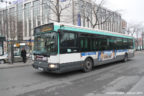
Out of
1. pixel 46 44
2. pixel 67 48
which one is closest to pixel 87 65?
pixel 67 48

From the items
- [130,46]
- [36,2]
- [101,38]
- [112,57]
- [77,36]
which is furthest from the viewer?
[36,2]

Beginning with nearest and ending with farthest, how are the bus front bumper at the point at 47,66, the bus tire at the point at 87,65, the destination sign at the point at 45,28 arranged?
1. the bus front bumper at the point at 47,66
2. the destination sign at the point at 45,28
3. the bus tire at the point at 87,65

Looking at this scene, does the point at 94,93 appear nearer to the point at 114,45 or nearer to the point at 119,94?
the point at 119,94

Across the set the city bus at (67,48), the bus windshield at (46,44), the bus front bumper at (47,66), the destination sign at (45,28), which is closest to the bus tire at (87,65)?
the city bus at (67,48)

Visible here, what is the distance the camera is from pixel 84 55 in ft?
24.0

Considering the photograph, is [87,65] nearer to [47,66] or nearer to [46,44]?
[47,66]

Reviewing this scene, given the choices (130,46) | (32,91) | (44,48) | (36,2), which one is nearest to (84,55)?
(44,48)

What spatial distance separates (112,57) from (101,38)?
2500mm

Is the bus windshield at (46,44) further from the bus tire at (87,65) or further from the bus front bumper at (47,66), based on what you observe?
the bus tire at (87,65)

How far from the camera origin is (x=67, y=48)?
628 cm

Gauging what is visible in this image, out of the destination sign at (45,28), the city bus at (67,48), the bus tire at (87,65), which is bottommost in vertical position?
the bus tire at (87,65)

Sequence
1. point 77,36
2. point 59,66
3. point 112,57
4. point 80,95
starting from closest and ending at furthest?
point 80,95, point 59,66, point 77,36, point 112,57

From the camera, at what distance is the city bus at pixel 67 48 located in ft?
19.3

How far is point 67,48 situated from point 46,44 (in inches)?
46.7
